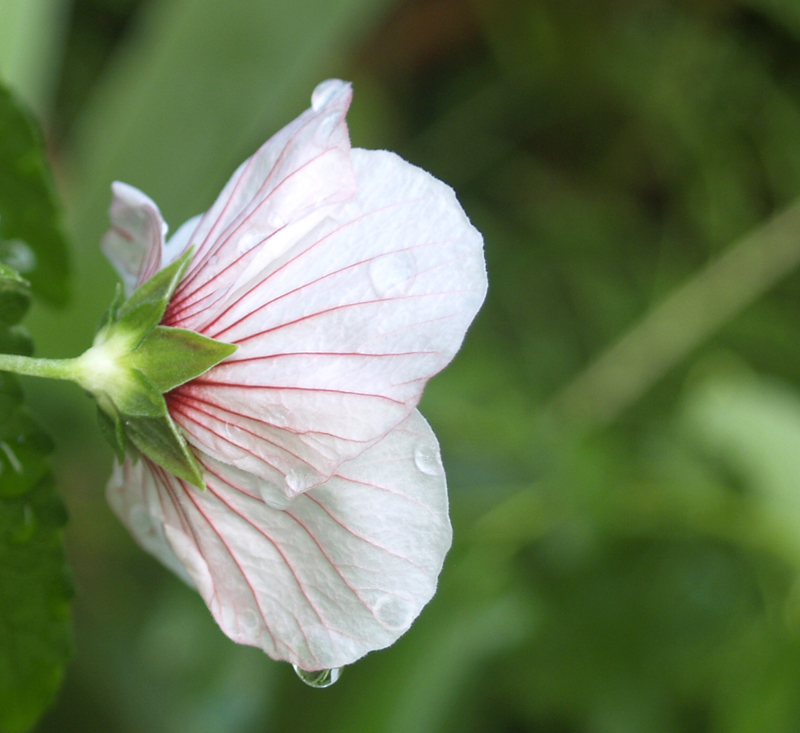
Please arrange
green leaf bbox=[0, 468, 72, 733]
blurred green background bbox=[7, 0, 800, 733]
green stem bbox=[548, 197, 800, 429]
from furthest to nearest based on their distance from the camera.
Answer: green stem bbox=[548, 197, 800, 429]
blurred green background bbox=[7, 0, 800, 733]
green leaf bbox=[0, 468, 72, 733]

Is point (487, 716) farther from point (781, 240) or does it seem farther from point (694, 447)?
point (781, 240)

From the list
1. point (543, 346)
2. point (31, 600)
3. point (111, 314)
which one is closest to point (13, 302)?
point (111, 314)

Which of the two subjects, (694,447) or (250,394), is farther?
(694,447)

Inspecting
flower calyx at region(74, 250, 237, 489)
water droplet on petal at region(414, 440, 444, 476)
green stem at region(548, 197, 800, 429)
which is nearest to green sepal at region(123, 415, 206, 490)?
flower calyx at region(74, 250, 237, 489)

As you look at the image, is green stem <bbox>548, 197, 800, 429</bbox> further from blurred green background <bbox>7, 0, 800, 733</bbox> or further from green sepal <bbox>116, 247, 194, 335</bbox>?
green sepal <bbox>116, 247, 194, 335</bbox>

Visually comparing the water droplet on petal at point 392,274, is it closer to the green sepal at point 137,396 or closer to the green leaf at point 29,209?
the green sepal at point 137,396

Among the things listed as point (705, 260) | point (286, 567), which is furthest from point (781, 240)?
point (286, 567)
